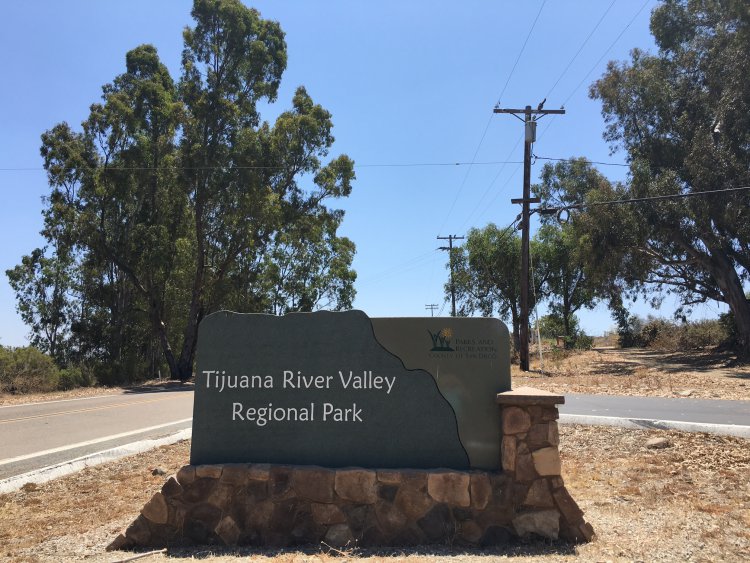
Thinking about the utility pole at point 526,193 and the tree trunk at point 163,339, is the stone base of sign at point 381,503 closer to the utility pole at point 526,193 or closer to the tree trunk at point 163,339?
the utility pole at point 526,193

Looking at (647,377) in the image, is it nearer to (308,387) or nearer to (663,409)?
(663,409)

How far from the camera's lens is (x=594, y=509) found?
5.98 meters

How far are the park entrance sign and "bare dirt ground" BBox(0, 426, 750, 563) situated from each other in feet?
2.82

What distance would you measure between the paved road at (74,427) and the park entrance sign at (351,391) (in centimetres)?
461

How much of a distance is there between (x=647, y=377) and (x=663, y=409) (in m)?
10.4

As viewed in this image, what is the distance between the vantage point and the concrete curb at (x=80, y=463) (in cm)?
745

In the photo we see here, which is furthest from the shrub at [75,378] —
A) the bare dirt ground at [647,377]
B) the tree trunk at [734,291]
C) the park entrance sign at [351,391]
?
the tree trunk at [734,291]

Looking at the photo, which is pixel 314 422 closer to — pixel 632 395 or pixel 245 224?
pixel 632 395

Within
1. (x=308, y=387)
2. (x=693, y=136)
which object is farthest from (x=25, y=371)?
(x=693, y=136)

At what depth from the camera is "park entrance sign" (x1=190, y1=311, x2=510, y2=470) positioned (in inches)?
213

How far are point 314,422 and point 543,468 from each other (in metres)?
2.12

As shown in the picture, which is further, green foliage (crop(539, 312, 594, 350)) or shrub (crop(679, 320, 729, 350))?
green foliage (crop(539, 312, 594, 350))

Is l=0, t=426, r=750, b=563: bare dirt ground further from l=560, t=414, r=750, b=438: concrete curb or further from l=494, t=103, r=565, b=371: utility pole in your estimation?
l=494, t=103, r=565, b=371: utility pole

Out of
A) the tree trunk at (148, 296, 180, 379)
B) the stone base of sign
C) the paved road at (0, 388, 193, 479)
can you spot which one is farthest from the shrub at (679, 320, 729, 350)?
the stone base of sign
